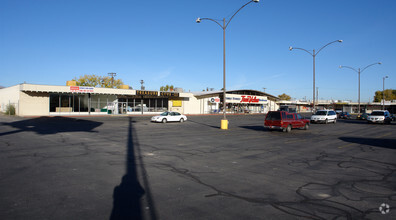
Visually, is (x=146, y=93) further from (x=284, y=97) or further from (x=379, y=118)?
(x=284, y=97)

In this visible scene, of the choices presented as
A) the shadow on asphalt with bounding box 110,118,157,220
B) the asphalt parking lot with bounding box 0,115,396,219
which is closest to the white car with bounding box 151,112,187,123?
the asphalt parking lot with bounding box 0,115,396,219

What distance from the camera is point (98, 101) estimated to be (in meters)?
42.9

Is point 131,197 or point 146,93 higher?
point 146,93

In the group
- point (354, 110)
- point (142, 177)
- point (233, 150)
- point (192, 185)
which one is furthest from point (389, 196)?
point (354, 110)

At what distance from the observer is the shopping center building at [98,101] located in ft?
119

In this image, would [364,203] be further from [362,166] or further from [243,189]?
[362,166]

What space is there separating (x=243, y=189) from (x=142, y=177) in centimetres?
272

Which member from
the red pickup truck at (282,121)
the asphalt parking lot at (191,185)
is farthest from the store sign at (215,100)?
the asphalt parking lot at (191,185)

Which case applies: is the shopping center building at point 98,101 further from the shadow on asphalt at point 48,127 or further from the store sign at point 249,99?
the shadow on asphalt at point 48,127

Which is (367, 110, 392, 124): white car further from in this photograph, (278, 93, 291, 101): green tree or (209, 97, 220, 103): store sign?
(278, 93, 291, 101): green tree

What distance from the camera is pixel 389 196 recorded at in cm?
566

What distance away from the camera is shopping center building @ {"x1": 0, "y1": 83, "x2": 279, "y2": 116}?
3641cm

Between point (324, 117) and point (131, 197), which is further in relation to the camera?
point (324, 117)

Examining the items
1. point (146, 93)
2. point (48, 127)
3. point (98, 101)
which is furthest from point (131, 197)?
point (146, 93)
